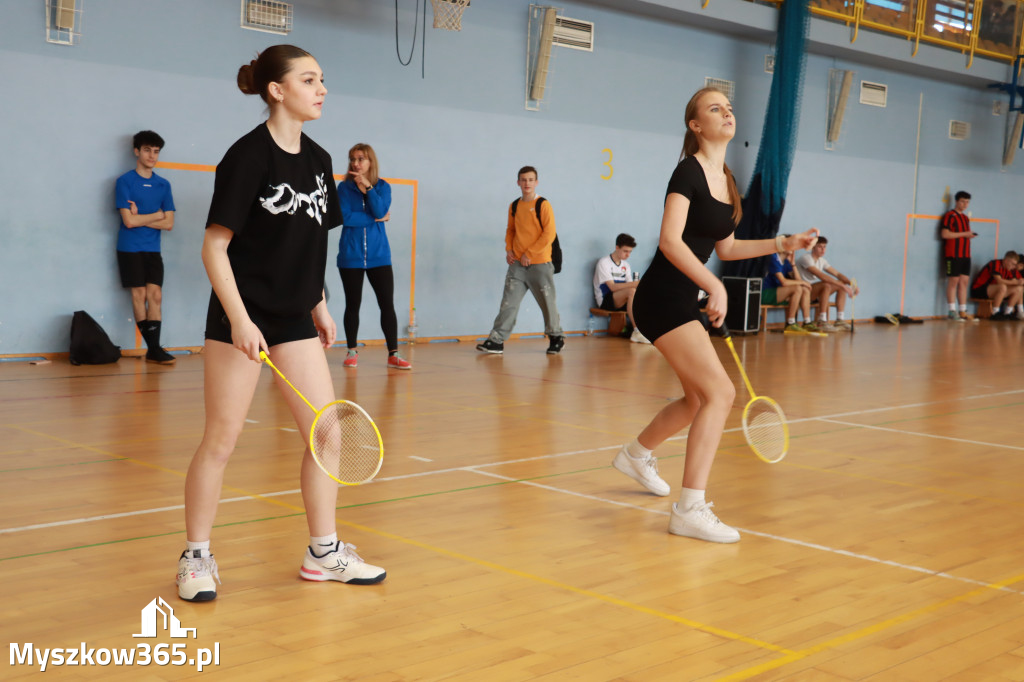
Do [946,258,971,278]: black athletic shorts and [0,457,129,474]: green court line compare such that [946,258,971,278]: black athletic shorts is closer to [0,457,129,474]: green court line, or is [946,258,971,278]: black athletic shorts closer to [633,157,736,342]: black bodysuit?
[633,157,736,342]: black bodysuit

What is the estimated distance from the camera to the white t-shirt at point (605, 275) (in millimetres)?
13445

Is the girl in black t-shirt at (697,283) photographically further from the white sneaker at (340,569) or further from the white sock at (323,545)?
the white sock at (323,545)

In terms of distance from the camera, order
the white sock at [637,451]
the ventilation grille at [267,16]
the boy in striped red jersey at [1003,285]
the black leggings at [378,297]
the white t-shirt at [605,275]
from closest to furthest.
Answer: the white sock at [637,451]
the black leggings at [378,297]
the ventilation grille at [267,16]
the white t-shirt at [605,275]
the boy in striped red jersey at [1003,285]

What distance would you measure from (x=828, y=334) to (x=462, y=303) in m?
5.70

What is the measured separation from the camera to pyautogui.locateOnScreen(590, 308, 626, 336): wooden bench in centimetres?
1353

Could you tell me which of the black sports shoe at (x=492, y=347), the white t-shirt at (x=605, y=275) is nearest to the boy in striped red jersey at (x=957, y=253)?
the white t-shirt at (x=605, y=275)

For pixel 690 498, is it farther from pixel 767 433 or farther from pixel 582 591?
pixel 582 591

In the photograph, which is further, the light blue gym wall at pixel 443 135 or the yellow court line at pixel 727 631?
the light blue gym wall at pixel 443 135

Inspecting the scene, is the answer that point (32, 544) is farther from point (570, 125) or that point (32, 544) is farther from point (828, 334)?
point (828, 334)

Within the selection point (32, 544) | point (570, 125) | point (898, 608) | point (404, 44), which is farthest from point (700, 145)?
point (570, 125)

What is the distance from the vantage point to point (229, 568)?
361cm

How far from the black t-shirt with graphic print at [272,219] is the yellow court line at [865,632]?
1.73 m

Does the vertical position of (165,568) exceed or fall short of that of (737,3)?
it falls short

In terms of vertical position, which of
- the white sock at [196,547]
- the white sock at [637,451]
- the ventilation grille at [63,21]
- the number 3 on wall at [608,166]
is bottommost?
the white sock at [196,547]
